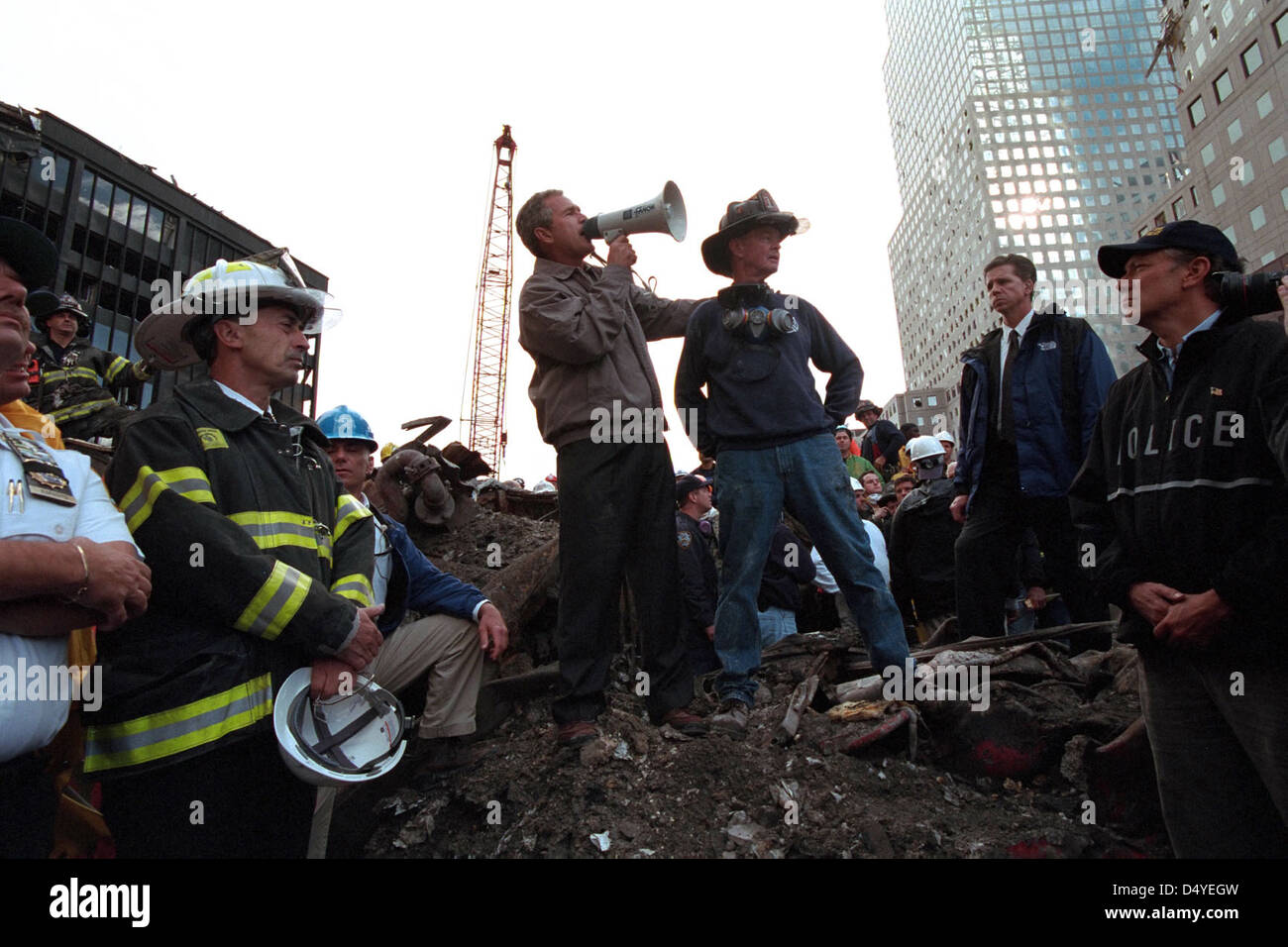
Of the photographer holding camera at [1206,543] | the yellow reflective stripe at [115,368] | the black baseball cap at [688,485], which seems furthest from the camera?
the black baseball cap at [688,485]

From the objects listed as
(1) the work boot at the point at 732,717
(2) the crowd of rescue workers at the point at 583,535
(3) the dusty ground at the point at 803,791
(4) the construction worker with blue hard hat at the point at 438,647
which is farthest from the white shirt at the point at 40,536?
(1) the work boot at the point at 732,717

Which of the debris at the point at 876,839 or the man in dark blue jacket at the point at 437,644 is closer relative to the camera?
the debris at the point at 876,839

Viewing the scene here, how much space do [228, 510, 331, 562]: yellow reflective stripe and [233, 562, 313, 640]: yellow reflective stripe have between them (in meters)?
0.17

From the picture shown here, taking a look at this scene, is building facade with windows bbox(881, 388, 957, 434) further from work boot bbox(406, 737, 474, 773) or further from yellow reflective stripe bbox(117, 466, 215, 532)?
yellow reflective stripe bbox(117, 466, 215, 532)

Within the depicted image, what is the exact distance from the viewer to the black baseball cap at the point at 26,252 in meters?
1.81

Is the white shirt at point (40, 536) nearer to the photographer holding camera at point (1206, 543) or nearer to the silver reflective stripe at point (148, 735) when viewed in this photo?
the silver reflective stripe at point (148, 735)

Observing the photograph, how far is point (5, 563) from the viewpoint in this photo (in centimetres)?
147

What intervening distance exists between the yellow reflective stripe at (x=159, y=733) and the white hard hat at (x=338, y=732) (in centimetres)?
15

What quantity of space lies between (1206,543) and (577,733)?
2.37 m

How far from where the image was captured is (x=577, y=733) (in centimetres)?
302

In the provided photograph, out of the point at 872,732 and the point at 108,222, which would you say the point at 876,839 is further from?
the point at 108,222

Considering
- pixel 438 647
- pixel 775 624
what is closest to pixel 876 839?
pixel 438 647
